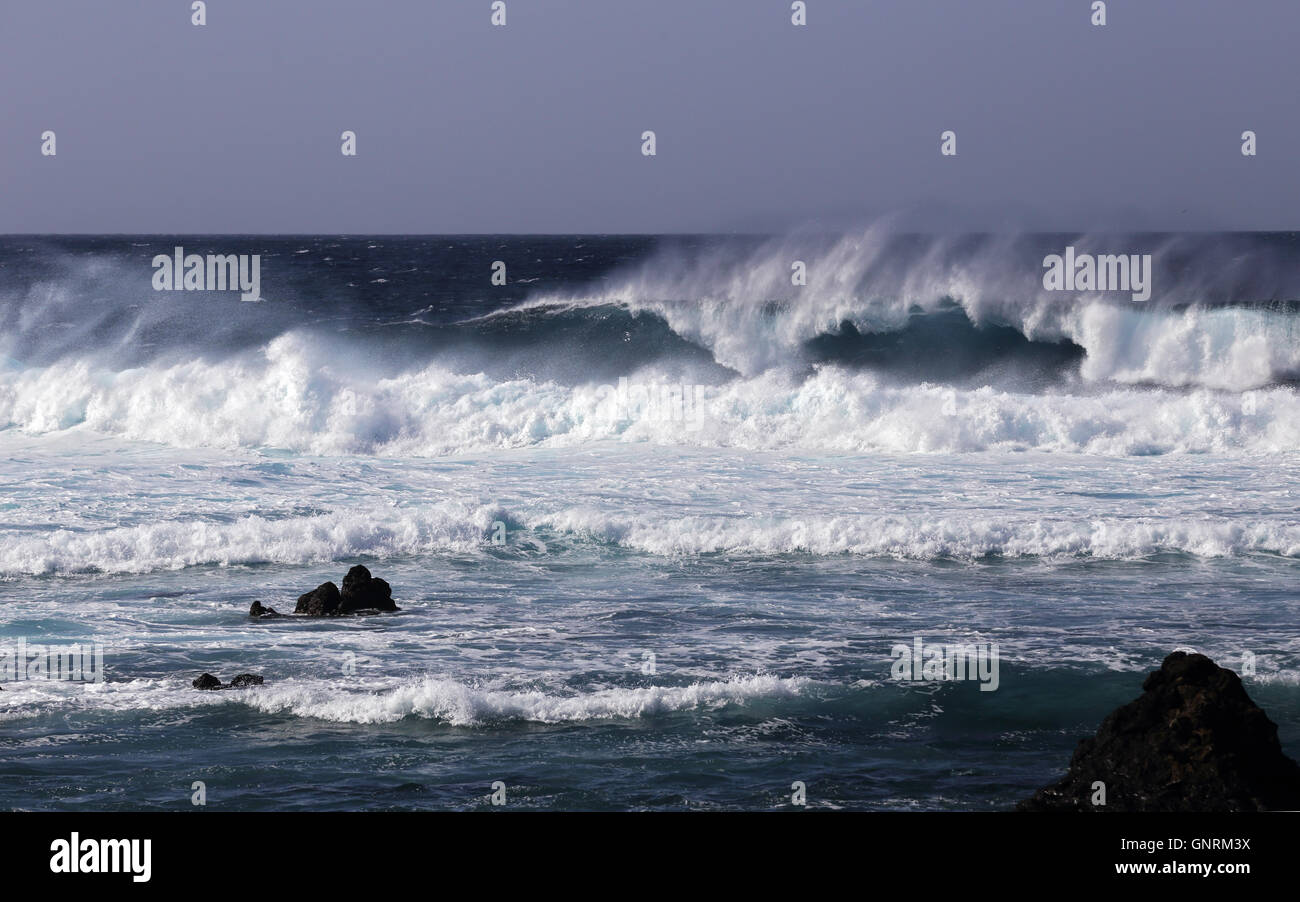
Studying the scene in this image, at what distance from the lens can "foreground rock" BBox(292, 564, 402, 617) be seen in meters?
14.3

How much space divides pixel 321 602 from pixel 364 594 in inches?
18.6

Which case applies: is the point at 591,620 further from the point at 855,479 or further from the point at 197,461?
the point at 197,461

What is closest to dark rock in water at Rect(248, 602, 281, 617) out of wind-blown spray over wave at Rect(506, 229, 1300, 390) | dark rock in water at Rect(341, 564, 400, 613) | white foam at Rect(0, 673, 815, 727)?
dark rock in water at Rect(341, 564, 400, 613)

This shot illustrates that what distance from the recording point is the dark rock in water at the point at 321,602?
1427cm

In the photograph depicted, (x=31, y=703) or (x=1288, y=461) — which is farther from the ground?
(x=1288, y=461)

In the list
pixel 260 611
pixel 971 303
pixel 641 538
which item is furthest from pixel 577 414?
pixel 260 611

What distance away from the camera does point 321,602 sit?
47.0ft

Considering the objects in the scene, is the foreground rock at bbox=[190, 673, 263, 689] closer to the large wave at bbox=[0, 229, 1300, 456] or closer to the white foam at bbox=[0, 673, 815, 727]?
the white foam at bbox=[0, 673, 815, 727]

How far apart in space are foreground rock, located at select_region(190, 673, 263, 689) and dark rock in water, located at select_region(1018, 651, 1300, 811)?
6825mm

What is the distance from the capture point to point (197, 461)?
81.0ft

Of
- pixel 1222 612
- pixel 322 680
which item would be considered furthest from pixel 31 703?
pixel 1222 612

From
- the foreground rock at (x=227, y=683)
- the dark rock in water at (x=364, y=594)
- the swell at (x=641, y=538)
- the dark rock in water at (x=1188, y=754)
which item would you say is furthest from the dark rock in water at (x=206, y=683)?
the dark rock in water at (x=1188, y=754)

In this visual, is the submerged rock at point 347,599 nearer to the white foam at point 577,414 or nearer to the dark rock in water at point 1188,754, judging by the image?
the dark rock in water at point 1188,754

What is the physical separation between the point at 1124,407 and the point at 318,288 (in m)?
35.6
